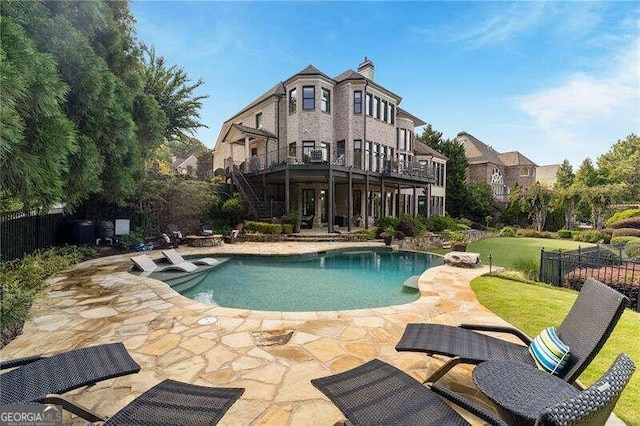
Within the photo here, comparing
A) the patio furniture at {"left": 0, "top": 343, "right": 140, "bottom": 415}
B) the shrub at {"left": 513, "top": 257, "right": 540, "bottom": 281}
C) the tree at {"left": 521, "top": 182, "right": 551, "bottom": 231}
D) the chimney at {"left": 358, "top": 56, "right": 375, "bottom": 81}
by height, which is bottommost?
the shrub at {"left": 513, "top": 257, "right": 540, "bottom": 281}

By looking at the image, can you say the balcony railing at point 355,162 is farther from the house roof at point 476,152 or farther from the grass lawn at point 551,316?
the house roof at point 476,152

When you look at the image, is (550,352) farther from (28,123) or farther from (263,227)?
(263,227)

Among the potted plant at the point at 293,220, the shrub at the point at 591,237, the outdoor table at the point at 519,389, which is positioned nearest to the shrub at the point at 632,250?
the shrub at the point at 591,237

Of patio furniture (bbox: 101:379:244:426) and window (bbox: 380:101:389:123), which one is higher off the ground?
window (bbox: 380:101:389:123)

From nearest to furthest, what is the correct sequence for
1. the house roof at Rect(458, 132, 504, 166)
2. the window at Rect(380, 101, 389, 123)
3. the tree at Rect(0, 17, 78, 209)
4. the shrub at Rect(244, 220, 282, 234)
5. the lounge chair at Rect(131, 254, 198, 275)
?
the tree at Rect(0, 17, 78, 209), the lounge chair at Rect(131, 254, 198, 275), the shrub at Rect(244, 220, 282, 234), the window at Rect(380, 101, 389, 123), the house roof at Rect(458, 132, 504, 166)

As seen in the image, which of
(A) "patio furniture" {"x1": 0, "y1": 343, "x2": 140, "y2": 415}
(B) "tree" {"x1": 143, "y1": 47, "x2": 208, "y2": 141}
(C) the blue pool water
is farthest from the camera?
(B) "tree" {"x1": 143, "y1": 47, "x2": 208, "y2": 141}

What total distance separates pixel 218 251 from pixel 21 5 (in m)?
9.35

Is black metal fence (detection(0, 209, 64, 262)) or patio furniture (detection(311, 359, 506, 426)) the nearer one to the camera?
patio furniture (detection(311, 359, 506, 426))

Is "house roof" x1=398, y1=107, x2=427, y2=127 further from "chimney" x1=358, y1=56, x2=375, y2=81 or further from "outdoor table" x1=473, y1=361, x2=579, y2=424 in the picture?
"outdoor table" x1=473, y1=361, x2=579, y2=424

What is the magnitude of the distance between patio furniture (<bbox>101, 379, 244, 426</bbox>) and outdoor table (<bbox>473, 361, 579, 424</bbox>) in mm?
1921

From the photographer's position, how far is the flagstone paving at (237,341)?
2889 mm

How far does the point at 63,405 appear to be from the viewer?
2.21m

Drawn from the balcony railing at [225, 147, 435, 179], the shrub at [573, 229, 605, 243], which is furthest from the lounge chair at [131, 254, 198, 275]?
the shrub at [573, 229, 605, 243]

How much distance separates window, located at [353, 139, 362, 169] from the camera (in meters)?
20.4
